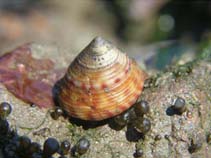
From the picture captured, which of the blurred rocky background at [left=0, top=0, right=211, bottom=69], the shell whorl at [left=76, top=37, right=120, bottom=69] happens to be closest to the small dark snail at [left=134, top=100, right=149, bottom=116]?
the shell whorl at [left=76, top=37, right=120, bottom=69]

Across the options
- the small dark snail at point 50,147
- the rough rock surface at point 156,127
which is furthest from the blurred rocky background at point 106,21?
the small dark snail at point 50,147

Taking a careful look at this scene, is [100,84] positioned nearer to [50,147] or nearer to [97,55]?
[97,55]

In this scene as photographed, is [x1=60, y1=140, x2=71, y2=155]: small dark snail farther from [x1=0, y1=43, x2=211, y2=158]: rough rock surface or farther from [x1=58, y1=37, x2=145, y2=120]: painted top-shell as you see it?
[x1=58, y1=37, x2=145, y2=120]: painted top-shell

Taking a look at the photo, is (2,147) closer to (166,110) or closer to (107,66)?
(107,66)

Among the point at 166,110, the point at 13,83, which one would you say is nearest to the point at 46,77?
the point at 13,83

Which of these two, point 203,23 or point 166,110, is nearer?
point 166,110

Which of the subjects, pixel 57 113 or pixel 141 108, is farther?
pixel 57 113

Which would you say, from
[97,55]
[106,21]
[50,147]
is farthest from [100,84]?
[106,21]
